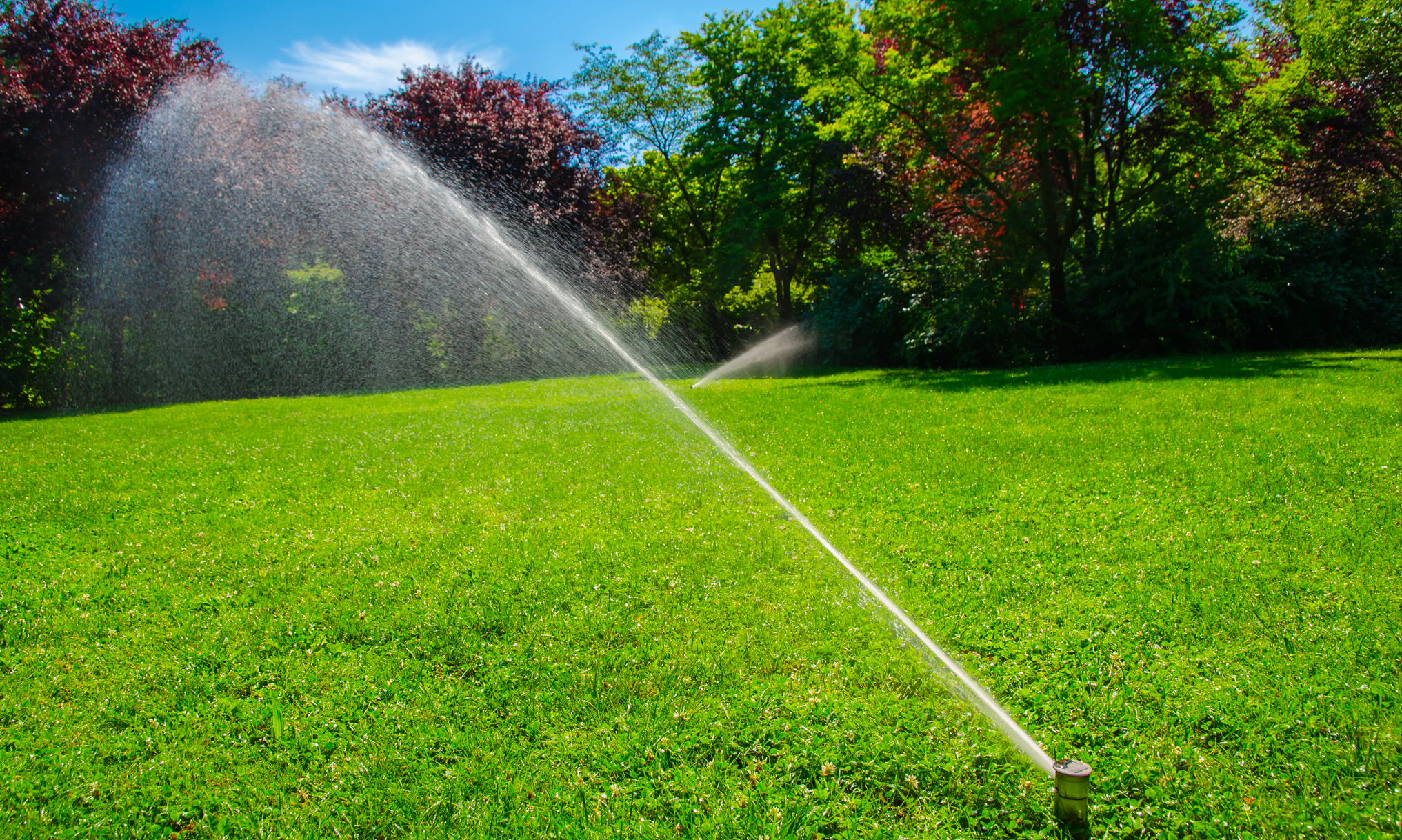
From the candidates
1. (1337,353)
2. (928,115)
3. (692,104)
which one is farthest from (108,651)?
(692,104)

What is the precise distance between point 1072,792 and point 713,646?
4.69 ft

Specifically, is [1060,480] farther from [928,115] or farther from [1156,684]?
[928,115]

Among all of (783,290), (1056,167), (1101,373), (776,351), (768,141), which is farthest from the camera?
(783,290)

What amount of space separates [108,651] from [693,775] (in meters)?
2.64

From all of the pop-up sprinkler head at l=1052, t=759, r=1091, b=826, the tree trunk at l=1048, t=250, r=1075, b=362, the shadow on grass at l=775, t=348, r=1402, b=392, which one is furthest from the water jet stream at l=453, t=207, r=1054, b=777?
the tree trunk at l=1048, t=250, r=1075, b=362

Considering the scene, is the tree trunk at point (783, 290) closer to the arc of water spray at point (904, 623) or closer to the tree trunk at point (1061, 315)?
the tree trunk at point (1061, 315)

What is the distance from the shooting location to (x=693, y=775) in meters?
2.19

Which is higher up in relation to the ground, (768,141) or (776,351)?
(768,141)

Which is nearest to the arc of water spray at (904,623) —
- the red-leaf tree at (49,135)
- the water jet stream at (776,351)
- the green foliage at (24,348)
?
the water jet stream at (776,351)

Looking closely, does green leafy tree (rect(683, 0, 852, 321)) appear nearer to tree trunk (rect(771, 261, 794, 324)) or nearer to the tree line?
tree trunk (rect(771, 261, 794, 324))

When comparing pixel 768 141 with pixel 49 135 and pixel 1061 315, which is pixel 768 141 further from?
pixel 49 135

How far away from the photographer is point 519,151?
21.2m

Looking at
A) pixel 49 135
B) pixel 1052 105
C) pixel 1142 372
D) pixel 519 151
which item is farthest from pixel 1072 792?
pixel 519 151

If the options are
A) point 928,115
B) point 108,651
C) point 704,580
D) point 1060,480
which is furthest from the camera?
point 928,115
